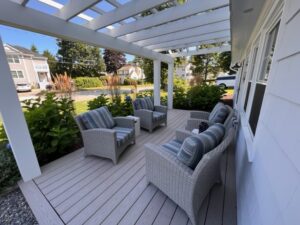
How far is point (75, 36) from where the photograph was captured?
2564mm

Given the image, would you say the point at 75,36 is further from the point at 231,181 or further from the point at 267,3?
the point at 231,181

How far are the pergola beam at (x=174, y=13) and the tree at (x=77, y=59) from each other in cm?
1734

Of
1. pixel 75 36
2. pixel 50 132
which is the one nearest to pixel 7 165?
pixel 50 132

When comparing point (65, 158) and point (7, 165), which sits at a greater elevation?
point (7, 165)

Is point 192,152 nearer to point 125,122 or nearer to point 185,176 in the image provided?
point 185,176

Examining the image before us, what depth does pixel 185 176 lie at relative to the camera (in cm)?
135

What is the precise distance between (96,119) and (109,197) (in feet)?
4.52

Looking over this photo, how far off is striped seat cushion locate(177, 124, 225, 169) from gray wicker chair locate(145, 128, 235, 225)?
61 millimetres

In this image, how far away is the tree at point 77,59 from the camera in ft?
58.7

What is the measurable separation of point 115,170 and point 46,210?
37.5 inches

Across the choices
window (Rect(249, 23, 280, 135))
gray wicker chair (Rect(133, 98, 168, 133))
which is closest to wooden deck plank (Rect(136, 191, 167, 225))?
window (Rect(249, 23, 280, 135))

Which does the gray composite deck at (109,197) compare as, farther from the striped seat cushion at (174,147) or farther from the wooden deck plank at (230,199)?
the striped seat cushion at (174,147)

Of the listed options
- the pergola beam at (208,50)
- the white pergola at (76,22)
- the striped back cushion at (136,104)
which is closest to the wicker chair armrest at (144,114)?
the striped back cushion at (136,104)

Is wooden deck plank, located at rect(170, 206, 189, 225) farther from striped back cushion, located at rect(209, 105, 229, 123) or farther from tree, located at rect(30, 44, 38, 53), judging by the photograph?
tree, located at rect(30, 44, 38, 53)
